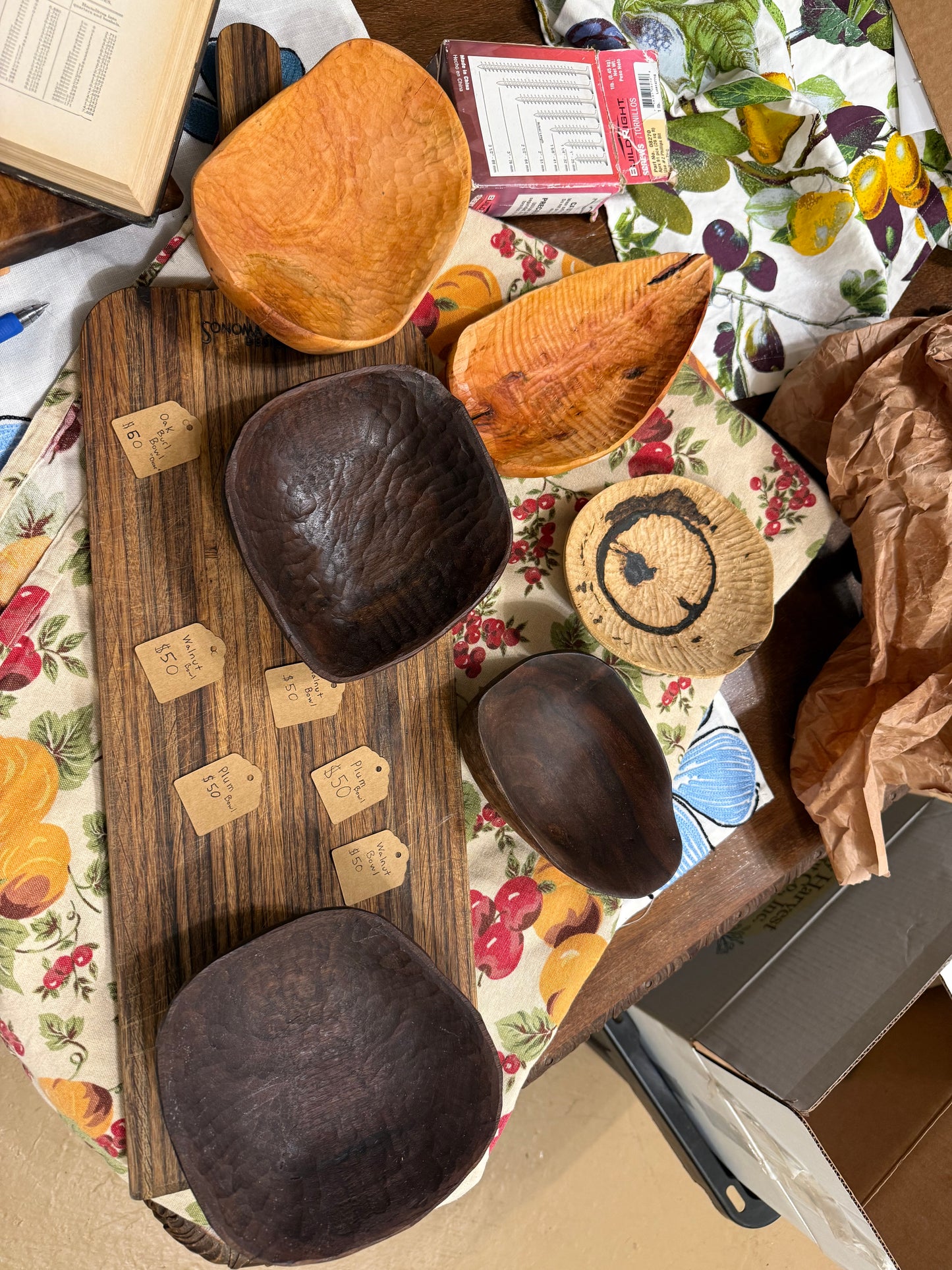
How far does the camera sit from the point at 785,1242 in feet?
5.53

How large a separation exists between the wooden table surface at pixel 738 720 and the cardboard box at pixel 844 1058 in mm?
126

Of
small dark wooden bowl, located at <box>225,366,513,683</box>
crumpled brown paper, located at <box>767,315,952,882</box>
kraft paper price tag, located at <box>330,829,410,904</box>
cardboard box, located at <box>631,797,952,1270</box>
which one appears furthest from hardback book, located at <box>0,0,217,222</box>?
cardboard box, located at <box>631,797,952,1270</box>

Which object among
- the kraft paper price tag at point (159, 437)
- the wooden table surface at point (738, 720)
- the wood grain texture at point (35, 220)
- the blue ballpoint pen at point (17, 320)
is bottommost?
the wooden table surface at point (738, 720)

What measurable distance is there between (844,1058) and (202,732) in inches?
31.3

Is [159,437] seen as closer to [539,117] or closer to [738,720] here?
[539,117]

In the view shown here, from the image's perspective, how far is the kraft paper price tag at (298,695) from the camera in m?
0.82

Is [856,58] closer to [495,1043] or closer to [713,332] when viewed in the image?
[713,332]

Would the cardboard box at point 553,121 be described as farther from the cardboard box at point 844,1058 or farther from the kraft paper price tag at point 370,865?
the cardboard box at point 844,1058

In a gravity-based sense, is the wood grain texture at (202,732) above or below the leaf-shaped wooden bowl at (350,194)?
below

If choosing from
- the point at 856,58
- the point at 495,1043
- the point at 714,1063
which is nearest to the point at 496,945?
the point at 495,1043

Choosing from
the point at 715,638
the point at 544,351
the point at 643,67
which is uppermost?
the point at 643,67

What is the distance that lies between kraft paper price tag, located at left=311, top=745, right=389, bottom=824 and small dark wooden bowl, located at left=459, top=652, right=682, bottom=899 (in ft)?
0.31

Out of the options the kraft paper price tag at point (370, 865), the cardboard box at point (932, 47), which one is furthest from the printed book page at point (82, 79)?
the cardboard box at point (932, 47)

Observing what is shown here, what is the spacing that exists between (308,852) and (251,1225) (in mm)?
319
